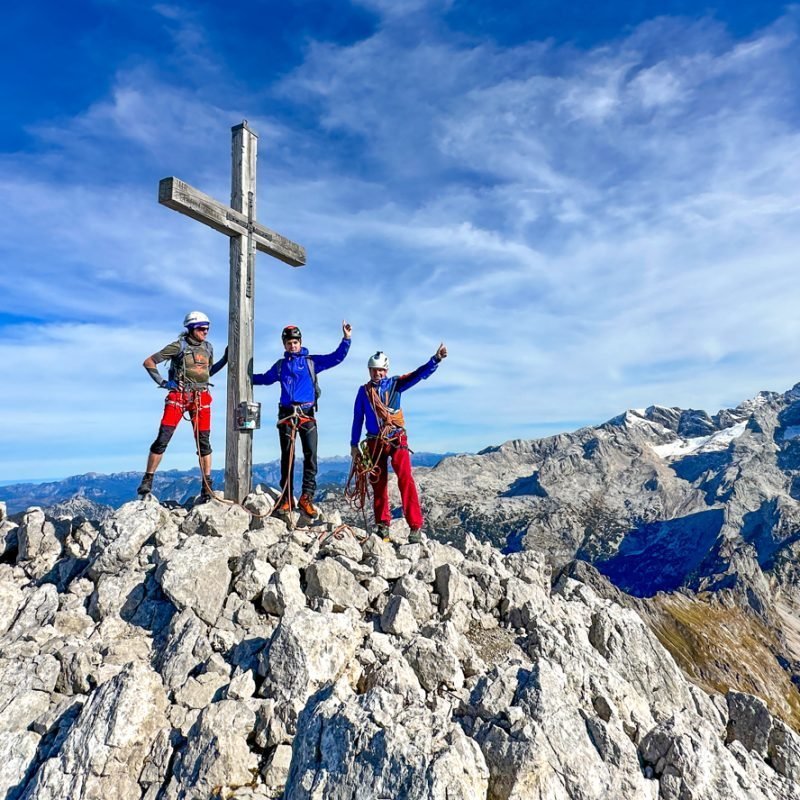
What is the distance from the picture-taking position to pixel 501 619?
11648 millimetres

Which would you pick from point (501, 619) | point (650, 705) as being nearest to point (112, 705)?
point (501, 619)

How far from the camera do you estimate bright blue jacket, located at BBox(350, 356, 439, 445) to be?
15055 mm

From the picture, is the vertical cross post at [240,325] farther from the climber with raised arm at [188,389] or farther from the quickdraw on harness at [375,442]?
the quickdraw on harness at [375,442]

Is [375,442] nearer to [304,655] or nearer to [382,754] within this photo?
[304,655]

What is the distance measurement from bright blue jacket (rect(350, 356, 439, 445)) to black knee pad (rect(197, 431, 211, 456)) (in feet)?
12.0

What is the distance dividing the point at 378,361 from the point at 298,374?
2.10 meters

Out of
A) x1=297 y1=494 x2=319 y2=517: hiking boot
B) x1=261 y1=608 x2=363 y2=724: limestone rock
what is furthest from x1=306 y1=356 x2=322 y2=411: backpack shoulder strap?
x1=261 y1=608 x2=363 y2=724: limestone rock

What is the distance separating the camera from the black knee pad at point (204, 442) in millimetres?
14594

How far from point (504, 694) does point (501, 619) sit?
3.74 meters

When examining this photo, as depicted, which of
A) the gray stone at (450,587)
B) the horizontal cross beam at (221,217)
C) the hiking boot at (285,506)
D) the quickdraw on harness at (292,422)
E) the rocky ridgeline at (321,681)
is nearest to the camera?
the rocky ridgeline at (321,681)

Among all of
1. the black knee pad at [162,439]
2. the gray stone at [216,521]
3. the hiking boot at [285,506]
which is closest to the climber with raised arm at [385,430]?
the hiking boot at [285,506]

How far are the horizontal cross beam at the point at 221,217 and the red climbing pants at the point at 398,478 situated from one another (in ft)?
19.7

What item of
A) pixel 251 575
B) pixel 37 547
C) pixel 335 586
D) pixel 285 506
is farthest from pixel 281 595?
pixel 37 547

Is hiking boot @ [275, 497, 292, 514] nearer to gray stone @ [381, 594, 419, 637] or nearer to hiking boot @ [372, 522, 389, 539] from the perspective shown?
hiking boot @ [372, 522, 389, 539]
